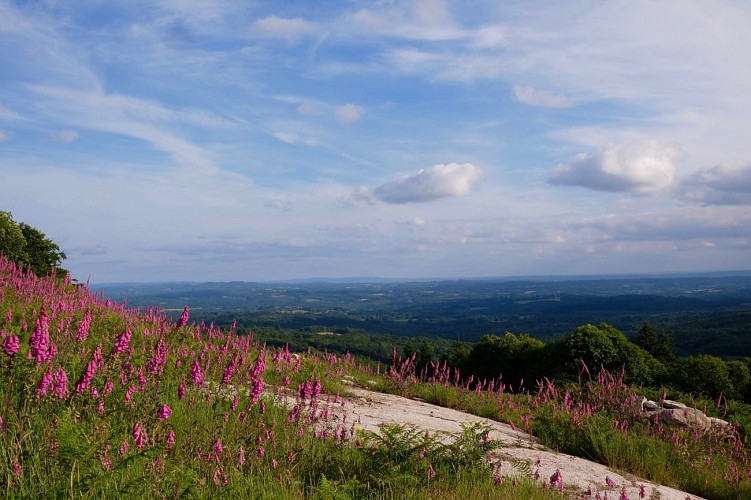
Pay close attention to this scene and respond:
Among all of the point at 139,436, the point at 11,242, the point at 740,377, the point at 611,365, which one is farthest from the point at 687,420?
the point at 11,242

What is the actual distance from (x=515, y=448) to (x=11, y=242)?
937 inches

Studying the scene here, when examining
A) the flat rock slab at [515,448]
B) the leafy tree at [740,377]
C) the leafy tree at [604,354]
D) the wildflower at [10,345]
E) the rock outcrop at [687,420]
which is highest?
the wildflower at [10,345]

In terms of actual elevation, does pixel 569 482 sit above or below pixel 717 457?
above

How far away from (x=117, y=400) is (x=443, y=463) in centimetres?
378

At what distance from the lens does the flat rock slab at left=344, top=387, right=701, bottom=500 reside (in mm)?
6691

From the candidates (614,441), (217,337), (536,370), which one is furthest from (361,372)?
(536,370)

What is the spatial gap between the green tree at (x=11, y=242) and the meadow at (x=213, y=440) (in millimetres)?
13327

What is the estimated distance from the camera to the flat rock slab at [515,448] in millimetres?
6691

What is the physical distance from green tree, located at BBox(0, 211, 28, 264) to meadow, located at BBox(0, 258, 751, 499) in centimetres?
1333

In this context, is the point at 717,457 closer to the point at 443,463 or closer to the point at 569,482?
the point at 569,482

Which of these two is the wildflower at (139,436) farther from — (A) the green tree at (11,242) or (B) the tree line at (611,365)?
(A) the green tree at (11,242)

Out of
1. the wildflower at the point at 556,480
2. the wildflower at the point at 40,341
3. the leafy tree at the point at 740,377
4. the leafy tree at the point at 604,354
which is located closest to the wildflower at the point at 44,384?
the wildflower at the point at 40,341

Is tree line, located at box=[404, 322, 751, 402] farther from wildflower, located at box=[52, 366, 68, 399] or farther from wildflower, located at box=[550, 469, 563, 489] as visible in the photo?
wildflower, located at box=[52, 366, 68, 399]

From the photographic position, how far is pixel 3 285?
10.9 m
